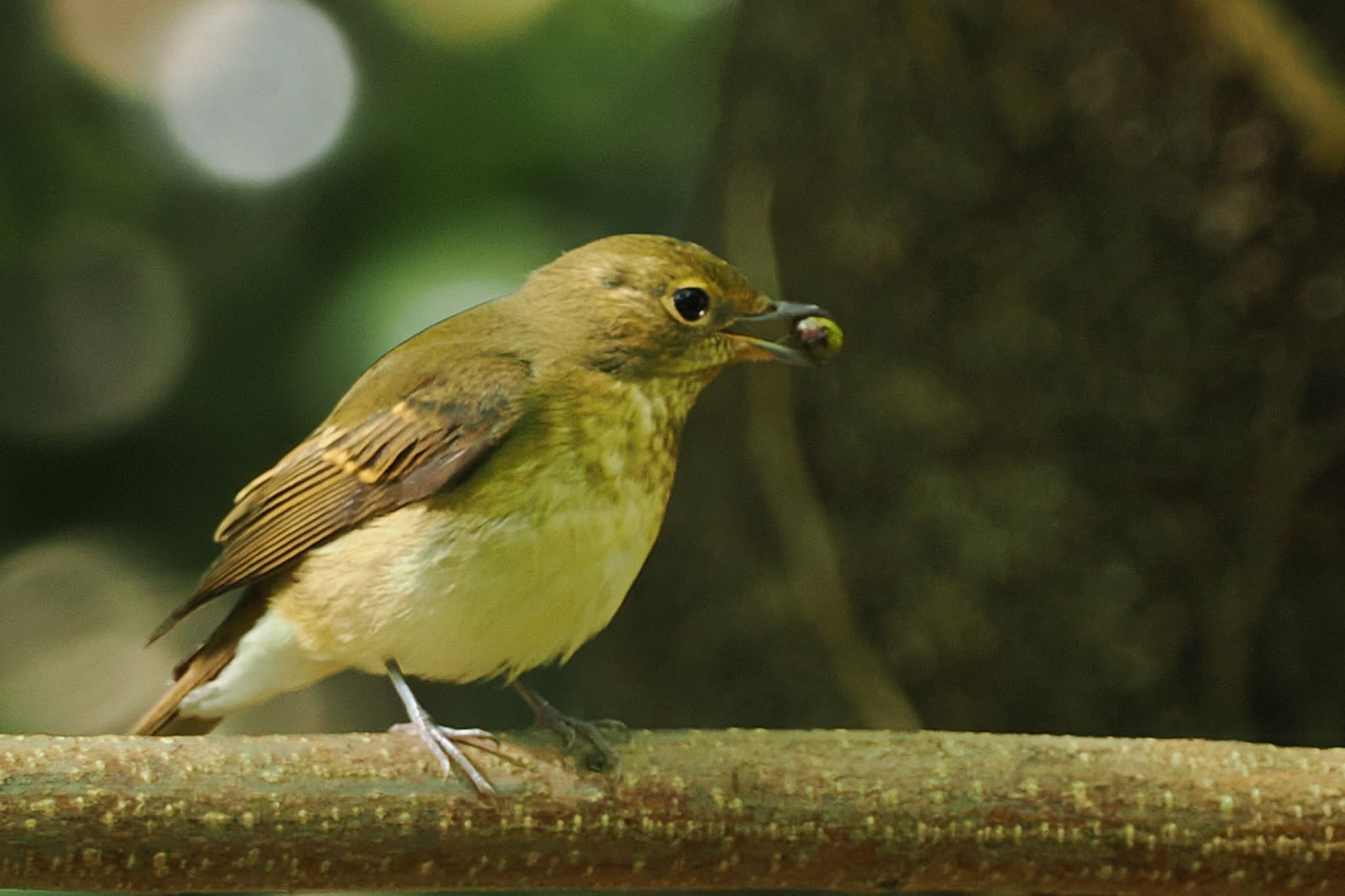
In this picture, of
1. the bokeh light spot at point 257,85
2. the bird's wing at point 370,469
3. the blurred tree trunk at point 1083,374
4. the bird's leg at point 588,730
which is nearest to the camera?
the bird's leg at point 588,730

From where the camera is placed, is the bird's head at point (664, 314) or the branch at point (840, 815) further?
the bird's head at point (664, 314)

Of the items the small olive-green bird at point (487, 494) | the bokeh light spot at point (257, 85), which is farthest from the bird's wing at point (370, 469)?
the bokeh light spot at point (257, 85)

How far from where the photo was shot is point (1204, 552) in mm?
3162

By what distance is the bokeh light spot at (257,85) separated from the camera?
374 cm

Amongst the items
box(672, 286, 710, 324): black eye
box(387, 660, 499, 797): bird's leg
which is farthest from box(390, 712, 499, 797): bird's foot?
box(672, 286, 710, 324): black eye

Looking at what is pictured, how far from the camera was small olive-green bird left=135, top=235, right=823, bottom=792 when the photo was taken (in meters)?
1.97

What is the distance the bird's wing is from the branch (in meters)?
0.37

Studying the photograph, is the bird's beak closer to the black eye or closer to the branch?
the black eye

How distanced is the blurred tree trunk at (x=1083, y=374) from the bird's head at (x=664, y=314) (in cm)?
126

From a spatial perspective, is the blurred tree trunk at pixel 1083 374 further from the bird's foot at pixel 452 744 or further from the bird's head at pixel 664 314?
the bird's foot at pixel 452 744

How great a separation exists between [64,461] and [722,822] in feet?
8.01

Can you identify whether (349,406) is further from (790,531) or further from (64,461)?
(64,461)

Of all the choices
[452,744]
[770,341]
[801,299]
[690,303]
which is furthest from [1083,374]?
[452,744]

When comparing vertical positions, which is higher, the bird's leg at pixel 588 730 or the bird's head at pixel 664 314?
the bird's head at pixel 664 314
